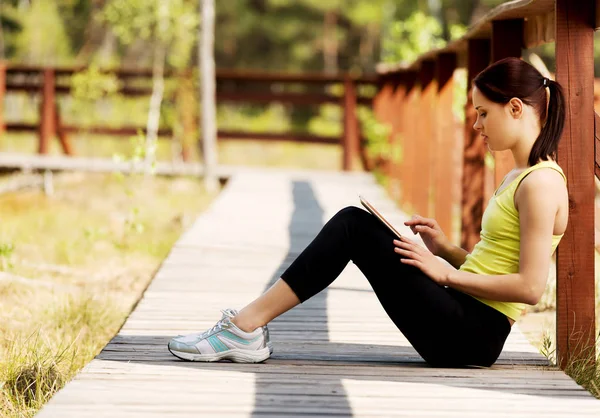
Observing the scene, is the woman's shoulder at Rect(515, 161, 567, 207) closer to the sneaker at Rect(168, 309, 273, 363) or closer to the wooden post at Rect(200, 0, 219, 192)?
the sneaker at Rect(168, 309, 273, 363)

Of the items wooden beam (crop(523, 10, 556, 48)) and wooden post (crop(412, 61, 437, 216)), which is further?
wooden post (crop(412, 61, 437, 216))

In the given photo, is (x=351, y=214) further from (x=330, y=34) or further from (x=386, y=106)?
(x=330, y=34)

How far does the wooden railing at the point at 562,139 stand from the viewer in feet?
9.84

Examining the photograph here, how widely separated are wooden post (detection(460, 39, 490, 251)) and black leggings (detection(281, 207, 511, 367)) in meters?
2.27

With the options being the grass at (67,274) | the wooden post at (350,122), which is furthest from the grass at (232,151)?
the grass at (67,274)

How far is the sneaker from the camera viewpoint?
299cm

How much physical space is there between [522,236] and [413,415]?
58 cm

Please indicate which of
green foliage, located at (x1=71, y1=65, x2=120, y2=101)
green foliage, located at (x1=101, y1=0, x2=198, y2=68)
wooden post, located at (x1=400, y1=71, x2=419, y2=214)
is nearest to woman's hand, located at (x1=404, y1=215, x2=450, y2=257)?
wooden post, located at (x1=400, y1=71, x2=419, y2=214)

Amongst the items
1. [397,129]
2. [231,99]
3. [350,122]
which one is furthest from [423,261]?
[231,99]

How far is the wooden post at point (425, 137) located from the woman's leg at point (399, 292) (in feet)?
13.7

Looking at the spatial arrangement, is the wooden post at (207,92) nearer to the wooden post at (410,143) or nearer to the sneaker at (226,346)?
the wooden post at (410,143)

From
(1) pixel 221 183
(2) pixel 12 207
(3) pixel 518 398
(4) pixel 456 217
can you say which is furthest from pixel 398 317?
(1) pixel 221 183

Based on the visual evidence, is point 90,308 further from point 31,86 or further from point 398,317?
point 31,86

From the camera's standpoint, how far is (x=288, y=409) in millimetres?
2467
